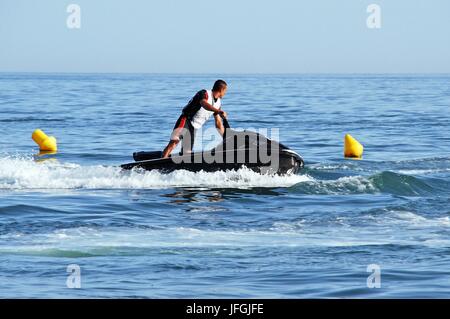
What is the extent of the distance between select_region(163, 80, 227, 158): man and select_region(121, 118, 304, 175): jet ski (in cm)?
19

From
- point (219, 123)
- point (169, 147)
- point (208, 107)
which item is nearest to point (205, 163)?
point (169, 147)

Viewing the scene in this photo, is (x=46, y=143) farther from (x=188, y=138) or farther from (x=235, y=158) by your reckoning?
(x=235, y=158)

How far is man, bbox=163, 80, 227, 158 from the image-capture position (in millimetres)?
16797

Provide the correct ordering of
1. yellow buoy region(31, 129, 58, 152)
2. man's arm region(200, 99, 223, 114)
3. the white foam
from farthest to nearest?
yellow buoy region(31, 129, 58, 152)
the white foam
man's arm region(200, 99, 223, 114)

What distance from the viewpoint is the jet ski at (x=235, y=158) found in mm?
17062

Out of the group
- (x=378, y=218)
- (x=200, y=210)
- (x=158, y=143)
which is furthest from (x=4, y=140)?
(x=378, y=218)

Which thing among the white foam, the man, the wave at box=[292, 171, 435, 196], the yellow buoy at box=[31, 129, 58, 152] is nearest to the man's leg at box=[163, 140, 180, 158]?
the man

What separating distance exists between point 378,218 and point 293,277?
14.6 feet

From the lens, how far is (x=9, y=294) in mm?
9383

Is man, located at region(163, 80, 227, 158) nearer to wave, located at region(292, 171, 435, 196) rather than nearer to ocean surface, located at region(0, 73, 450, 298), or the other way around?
ocean surface, located at region(0, 73, 450, 298)

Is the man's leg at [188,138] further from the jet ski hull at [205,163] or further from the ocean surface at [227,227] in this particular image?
the ocean surface at [227,227]

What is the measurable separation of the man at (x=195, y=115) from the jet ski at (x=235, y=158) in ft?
0.61

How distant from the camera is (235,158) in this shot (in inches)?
679

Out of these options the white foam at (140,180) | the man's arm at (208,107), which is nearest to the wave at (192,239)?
the man's arm at (208,107)
